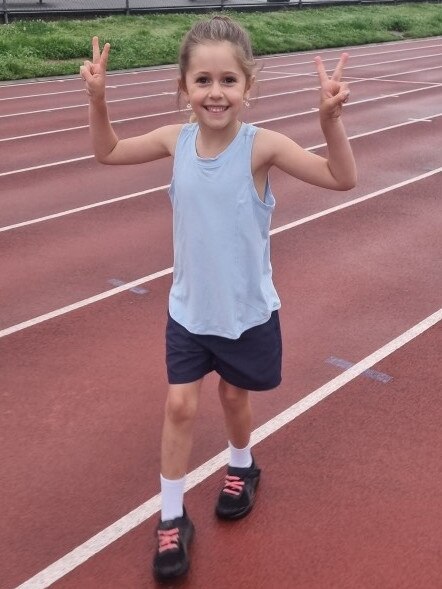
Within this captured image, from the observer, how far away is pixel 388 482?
3.92m

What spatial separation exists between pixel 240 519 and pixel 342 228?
4904 millimetres

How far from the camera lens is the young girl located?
9.57ft

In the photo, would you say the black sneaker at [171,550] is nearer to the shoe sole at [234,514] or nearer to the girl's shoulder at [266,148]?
the shoe sole at [234,514]

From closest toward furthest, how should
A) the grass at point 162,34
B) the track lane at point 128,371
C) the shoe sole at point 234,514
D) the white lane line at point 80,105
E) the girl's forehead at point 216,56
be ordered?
1. the girl's forehead at point 216,56
2. the shoe sole at point 234,514
3. the track lane at point 128,371
4. the white lane line at point 80,105
5. the grass at point 162,34

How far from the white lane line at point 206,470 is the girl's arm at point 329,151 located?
5.53 feet

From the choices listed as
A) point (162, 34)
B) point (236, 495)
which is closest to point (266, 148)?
point (236, 495)

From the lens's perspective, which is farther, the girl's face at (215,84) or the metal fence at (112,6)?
the metal fence at (112,6)

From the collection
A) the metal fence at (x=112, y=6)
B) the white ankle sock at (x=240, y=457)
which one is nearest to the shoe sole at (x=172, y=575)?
the white ankle sock at (x=240, y=457)

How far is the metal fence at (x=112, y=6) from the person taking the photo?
24453 millimetres

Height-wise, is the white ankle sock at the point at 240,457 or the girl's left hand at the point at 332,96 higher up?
the girl's left hand at the point at 332,96

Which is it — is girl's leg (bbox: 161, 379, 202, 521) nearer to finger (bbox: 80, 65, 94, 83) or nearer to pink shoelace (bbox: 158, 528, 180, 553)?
pink shoelace (bbox: 158, 528, 180, 553)

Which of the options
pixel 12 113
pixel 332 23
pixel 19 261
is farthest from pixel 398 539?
pixel 332 23

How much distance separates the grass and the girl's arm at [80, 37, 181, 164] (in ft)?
55.0

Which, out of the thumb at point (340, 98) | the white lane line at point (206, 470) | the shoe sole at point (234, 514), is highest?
the thumb at point (340, 98)
